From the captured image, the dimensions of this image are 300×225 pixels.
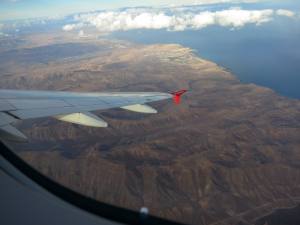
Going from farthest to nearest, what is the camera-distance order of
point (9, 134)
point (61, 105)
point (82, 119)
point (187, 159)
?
point (187, 159), point (61, 105), point (82, 119), point (9, 134)

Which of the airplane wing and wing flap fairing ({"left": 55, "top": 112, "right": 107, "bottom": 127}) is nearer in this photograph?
the airplane wing

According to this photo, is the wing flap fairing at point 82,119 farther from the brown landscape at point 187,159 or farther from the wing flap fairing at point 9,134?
the brown landscape at point 187,159

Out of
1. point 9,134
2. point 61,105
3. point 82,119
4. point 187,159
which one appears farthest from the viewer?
point 187,159

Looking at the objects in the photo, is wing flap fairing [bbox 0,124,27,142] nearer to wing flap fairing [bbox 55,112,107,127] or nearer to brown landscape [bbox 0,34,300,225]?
wing flap fairing [bbox 55,112,107,127]

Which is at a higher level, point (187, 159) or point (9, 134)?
point (9, 134)

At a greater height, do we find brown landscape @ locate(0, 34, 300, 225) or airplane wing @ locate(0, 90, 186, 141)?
airplane wing @ locate(0, 90, 186, 141)

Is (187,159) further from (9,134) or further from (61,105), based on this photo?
(9,134)

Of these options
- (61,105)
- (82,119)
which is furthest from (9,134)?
(61,105)

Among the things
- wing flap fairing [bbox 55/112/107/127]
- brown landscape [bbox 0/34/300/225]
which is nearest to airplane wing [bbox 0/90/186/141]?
wing flap fairing [bbox 55/112/107/127]

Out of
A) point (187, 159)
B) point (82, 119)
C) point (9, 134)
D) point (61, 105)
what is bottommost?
point (187, 159)
